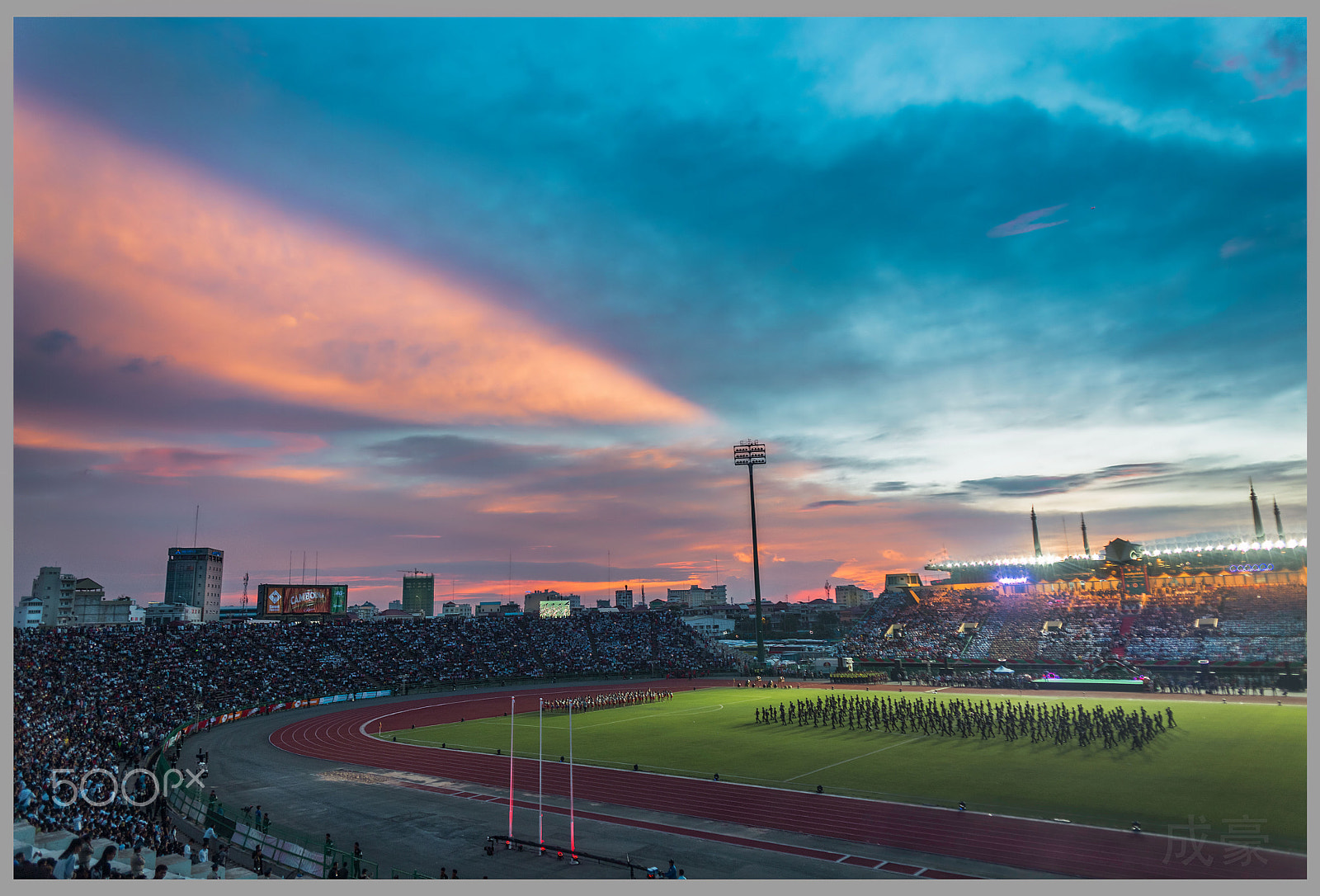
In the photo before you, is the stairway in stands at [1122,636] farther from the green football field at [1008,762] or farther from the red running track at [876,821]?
the red running track at [876,821]

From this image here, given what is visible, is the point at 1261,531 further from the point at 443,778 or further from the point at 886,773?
the point at 443,778

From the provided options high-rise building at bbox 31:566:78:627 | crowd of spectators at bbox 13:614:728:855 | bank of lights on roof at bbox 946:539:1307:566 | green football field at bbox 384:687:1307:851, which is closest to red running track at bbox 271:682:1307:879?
green football field at bbox 384:687:1307:851

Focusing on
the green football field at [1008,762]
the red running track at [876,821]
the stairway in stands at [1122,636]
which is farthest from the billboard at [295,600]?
A: the stairway in stands at [1122,636]

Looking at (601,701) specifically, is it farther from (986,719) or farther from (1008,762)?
(1008,762)

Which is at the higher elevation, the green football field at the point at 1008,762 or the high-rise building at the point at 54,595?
the high-rise building at the point at 54,595

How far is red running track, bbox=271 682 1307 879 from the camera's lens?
2094 centimetres

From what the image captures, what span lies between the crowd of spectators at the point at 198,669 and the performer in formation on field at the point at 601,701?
70.8 feet

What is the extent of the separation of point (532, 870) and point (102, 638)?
2442 inches

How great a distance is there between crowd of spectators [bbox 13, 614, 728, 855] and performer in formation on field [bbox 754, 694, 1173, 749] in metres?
37.3

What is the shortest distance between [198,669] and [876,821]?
2476 inches

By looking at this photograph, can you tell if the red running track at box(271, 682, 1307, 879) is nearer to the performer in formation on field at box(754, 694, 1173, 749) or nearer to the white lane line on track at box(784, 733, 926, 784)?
the white lane line on track at box(784, 733, 926, 784)

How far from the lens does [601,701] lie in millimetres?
63781

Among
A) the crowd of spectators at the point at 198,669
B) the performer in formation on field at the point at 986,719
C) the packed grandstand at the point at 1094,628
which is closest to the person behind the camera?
the crowd of spectators at the point at 198,669

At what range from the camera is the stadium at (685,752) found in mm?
22750
